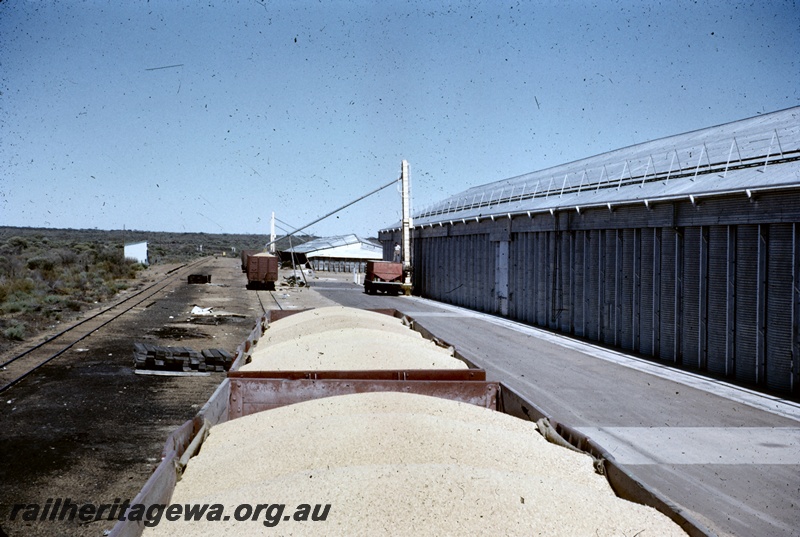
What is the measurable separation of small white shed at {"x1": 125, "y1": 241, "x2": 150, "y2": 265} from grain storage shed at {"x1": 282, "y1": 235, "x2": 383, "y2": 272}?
16.2 metres

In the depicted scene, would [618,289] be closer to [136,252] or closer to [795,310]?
[795,310]

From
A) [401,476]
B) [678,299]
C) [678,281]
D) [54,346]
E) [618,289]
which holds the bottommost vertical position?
[54,346]

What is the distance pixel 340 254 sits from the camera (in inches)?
3132

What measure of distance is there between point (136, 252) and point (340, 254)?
24.0m

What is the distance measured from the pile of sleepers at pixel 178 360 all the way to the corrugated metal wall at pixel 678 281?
11031 millimetres

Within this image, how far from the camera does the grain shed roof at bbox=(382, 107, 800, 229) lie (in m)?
14.8

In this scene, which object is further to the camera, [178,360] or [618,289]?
[618,289]

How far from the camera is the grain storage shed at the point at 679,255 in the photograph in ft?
42.7

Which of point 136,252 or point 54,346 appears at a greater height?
point 136,252

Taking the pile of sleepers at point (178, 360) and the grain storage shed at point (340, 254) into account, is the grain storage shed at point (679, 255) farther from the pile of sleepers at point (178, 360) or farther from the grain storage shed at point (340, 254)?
the grain storage shed at point (340, 254)

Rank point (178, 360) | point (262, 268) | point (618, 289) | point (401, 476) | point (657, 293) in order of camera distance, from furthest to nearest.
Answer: point (262, 268) < point (618, 289) < point (657, 293) < point (178, 360) < point (401, 476)

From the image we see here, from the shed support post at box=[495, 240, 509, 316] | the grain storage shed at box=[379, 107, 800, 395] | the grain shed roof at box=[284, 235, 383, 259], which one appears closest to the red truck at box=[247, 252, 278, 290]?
the grain storage shed at box=[379, 107, 800, 395]

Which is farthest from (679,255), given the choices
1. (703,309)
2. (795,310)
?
(795,310)

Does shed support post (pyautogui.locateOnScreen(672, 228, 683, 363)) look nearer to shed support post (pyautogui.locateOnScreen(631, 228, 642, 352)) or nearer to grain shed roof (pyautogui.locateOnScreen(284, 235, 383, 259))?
shed support post (pyautogui.locateOnScreen(631, 228, 642, 352))
